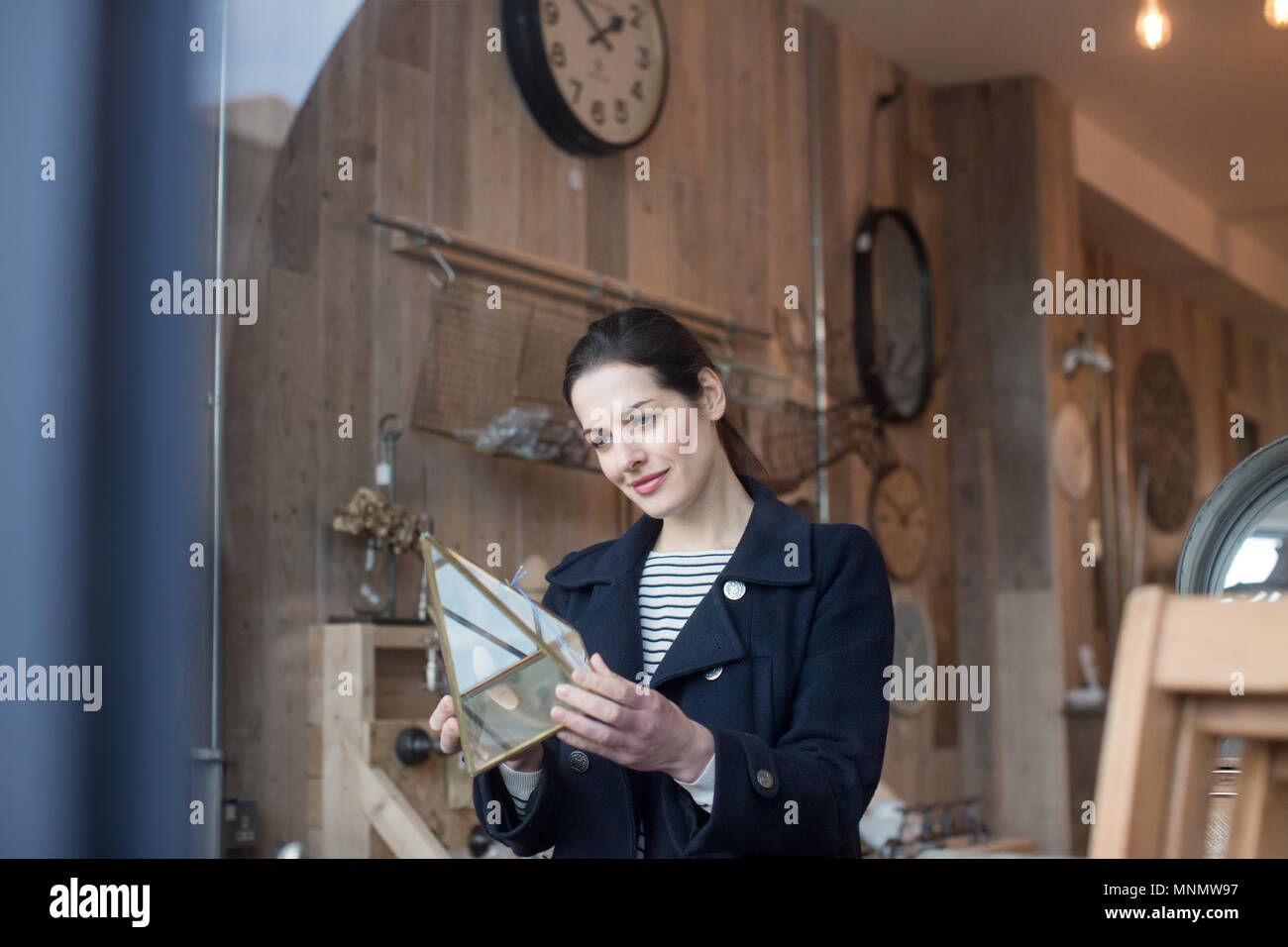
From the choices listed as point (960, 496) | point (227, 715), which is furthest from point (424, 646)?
point (960, 496)

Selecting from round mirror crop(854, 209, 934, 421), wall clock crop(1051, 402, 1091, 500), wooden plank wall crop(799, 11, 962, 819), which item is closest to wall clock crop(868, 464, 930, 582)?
wooden plank wall crop(799, 11, 962, 819)

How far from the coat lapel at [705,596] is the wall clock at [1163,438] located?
20.3 feet

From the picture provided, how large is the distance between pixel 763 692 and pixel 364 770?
1516 mm

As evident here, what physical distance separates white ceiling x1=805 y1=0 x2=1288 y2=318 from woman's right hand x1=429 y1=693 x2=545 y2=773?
13.2ft

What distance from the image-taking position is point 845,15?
16.7 feet

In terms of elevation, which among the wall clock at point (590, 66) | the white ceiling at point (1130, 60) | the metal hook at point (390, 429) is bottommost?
the metal hook at point (390, 429)

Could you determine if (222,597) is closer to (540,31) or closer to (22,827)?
(22,827)

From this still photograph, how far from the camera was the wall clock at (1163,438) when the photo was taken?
7473 millimetres

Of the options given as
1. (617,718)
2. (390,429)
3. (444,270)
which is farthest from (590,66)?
(617,718)

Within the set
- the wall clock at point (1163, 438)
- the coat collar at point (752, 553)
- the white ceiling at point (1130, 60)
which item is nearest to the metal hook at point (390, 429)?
the coat collar at point (752, 553)

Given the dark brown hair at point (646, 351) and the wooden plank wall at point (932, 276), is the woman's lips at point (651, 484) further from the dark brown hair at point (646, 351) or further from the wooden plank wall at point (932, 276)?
the wooden plank wall at point (932, 276)

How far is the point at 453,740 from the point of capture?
1.47 meters

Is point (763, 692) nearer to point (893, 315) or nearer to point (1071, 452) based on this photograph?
point (893, 315)

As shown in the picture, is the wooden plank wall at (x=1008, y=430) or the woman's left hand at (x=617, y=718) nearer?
the woman's left hand at (x=617, y=718)
